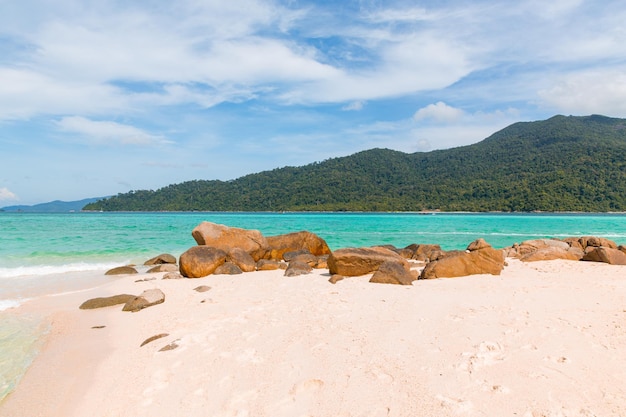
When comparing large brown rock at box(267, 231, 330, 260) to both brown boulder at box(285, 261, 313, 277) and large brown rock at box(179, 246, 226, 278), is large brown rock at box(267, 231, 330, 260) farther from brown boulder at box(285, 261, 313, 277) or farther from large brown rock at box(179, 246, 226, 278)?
large brown rock at box(179, 246, 226, 278)

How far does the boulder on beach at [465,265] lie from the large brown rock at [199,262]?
6.74 meters

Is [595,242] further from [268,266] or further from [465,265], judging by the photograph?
[268,266]

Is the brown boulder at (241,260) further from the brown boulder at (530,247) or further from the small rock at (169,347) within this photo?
the brown boulder at (530,247)

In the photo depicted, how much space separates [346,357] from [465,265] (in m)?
7.15

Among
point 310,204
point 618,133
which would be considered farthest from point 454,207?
point 618,133

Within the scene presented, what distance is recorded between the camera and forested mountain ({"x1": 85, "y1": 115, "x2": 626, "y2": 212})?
284 ft

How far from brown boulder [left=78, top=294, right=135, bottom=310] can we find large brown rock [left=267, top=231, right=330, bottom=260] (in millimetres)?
7488

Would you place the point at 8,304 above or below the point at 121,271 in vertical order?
above

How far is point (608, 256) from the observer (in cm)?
1313

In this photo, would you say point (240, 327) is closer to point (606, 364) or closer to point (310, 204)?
point (606, 364)

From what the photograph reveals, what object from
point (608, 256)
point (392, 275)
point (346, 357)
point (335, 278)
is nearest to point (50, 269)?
point (335, 278)

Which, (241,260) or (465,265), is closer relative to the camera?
(465,265)

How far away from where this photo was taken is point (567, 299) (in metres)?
7.48

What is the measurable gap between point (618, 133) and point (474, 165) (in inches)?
1807
